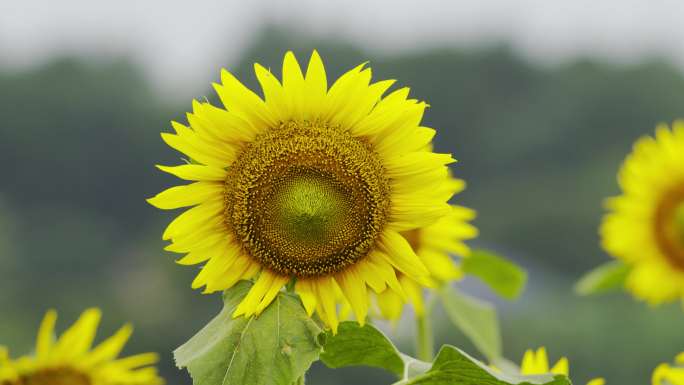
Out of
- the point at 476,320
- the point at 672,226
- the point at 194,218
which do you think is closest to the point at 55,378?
the point at 194,218

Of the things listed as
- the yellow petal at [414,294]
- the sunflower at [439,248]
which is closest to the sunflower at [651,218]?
the sunflower at [439,248]

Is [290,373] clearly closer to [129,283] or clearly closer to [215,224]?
[215,224]

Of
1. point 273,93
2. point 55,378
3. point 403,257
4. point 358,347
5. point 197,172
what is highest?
point 273,93

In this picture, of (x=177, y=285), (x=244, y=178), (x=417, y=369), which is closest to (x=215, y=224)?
(x=244, y=178)

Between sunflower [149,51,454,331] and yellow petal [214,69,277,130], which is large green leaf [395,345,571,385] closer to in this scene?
sunflower [149,51,454,331]

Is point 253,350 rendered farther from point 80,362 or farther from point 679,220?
point 679,220
